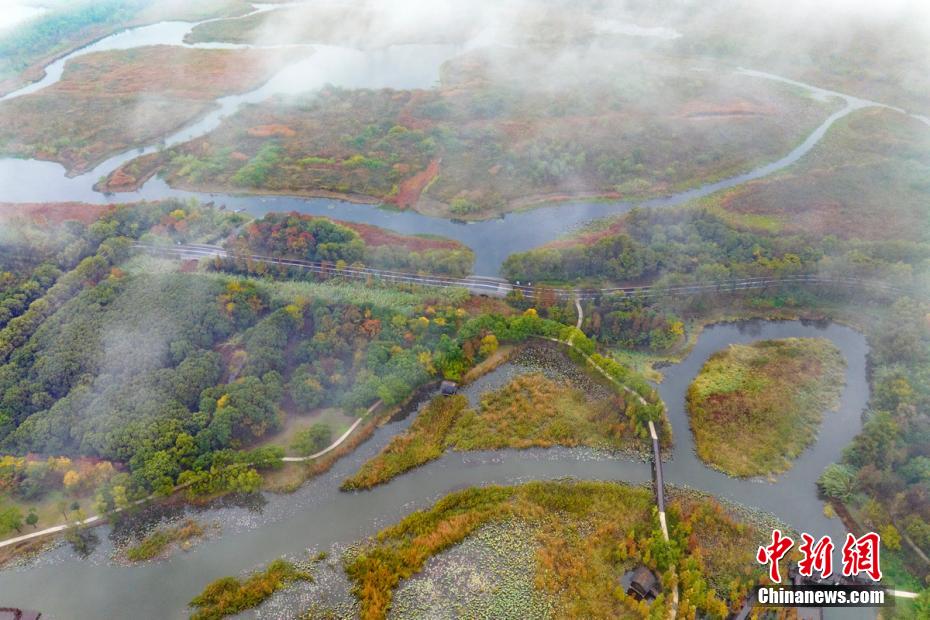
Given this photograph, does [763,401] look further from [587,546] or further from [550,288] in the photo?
[550,288]

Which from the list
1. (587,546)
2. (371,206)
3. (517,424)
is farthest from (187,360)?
(587,546)

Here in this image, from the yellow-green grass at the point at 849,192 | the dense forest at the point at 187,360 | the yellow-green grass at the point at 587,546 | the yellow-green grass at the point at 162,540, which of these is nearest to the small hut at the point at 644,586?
the yellow-green grass at the point at 587,546

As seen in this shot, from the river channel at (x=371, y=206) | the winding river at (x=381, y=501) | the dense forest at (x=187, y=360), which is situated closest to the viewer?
the winding river at (x=381, y=501)

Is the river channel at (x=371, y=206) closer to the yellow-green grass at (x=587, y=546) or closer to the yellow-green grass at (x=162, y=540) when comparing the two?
the yellow-green grass at (x=587, y=546)

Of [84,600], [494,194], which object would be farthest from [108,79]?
[84,600]

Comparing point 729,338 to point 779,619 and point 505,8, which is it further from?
point 505,8

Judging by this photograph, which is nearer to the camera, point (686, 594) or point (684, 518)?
point (686, 594)

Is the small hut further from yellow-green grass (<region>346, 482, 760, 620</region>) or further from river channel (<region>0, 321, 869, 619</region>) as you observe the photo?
river channel (<region>0, 321, 869, 619</region>)
